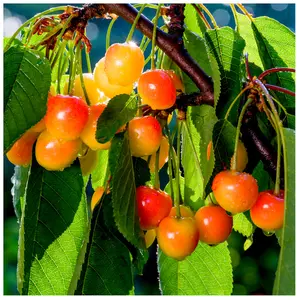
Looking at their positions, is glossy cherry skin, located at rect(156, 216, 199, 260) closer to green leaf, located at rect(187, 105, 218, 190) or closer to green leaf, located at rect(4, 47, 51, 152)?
green leaf, located at rect(187, 105, 218, 190)

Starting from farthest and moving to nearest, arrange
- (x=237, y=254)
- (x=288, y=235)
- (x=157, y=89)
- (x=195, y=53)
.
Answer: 1. (x=237, y=254)
2. (x=195, y=53)
3. (x=157, y=89)
4. (x=288, y=235)

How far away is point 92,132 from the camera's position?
75cm

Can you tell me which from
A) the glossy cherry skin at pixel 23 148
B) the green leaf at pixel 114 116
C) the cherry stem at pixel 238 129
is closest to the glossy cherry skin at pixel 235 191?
the cherry stem at pixel 238 129

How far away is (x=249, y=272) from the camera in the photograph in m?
2.57

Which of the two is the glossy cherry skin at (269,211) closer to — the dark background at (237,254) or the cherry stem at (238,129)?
the cherry stem at (238,129)

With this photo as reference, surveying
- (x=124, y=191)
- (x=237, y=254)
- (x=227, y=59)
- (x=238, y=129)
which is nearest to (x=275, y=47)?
(x=227, y=59)

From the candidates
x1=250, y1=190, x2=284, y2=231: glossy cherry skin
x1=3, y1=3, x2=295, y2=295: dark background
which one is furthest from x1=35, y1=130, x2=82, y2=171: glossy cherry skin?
x1=3, y1=3, x2=295, y2=295: dark background

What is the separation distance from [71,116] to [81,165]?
13cm

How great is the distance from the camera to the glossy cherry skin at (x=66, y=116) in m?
0.73

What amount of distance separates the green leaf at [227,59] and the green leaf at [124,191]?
142 mm

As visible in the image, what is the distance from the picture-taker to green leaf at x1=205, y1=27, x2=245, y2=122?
0.80 m

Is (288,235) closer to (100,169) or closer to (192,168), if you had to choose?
(192,168)

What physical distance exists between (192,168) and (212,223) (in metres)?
0.10

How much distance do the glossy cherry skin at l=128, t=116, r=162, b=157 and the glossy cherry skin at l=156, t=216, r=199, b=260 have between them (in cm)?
9
